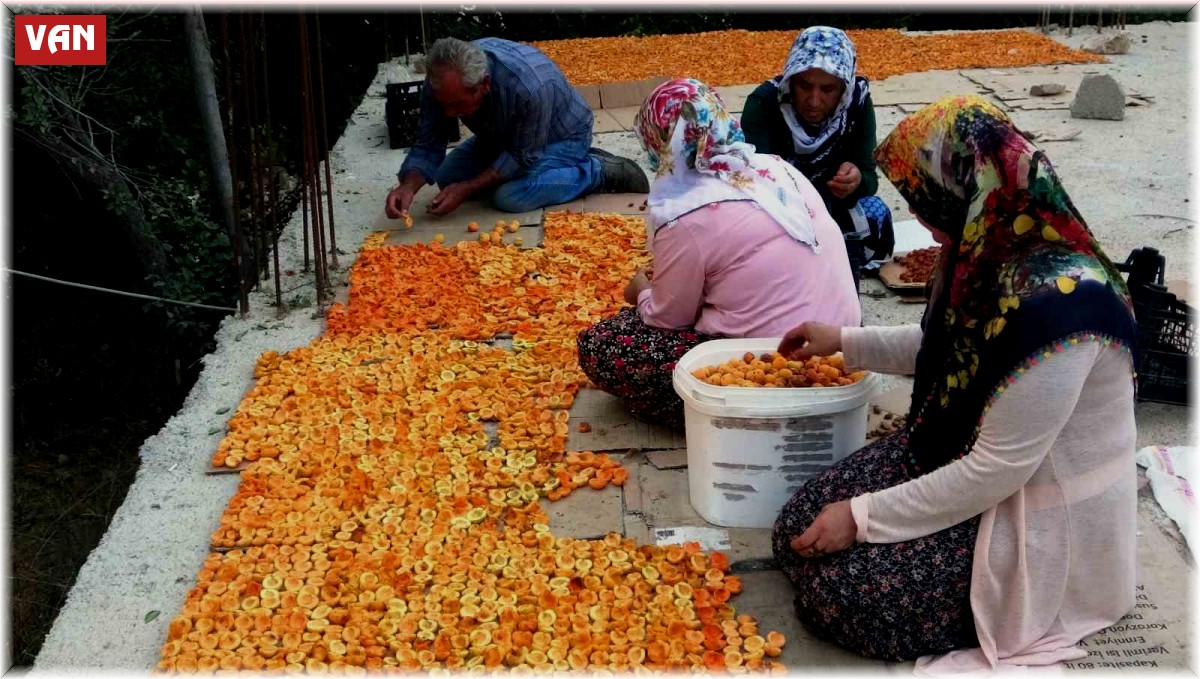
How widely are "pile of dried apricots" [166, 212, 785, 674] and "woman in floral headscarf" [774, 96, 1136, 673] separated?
0.31m

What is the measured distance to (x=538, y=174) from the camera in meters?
5.48

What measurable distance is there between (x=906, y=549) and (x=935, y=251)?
2.49 meters

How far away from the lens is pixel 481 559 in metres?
2.68

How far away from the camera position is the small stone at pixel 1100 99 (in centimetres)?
654

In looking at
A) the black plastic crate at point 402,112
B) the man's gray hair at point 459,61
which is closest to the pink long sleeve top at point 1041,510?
the man's gray hair at point 459,61

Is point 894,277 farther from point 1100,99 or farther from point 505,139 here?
point 1100,99

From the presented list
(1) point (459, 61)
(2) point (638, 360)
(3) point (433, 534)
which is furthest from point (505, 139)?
(3) point (433, 534)

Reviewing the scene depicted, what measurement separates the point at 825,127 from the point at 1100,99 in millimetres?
3471

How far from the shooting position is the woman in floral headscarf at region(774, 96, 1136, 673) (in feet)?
6.53

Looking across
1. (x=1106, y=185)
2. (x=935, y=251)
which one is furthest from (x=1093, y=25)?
(x=935, y=251)

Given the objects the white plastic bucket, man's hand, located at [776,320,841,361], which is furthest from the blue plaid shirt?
man's hand, located at [776,320,841,361]

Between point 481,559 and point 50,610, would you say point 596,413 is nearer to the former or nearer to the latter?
point 481,559

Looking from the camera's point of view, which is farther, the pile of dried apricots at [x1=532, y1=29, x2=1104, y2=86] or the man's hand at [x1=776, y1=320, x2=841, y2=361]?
the pile of dried apricots at [x1=532, y1=29, x2=1104, y2=86]

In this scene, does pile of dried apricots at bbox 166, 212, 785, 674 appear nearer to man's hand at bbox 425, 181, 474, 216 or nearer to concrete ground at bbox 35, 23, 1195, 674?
concrete ground at bbox 35, 23, 1195, 674
